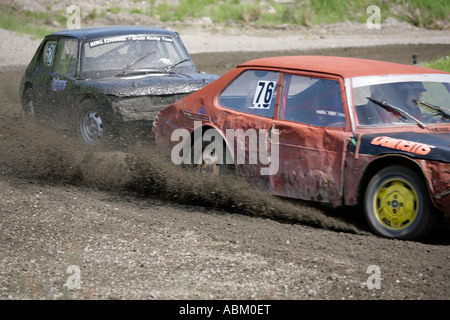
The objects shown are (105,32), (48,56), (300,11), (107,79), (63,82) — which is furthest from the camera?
(300,11)

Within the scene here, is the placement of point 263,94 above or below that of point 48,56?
above

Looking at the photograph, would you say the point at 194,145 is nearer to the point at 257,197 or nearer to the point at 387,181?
the point at 257,197

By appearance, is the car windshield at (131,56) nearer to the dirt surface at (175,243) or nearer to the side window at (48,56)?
the side window at (48,56)

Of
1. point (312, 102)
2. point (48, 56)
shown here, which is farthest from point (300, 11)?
point (312, 102)

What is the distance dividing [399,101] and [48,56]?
555 centimetres

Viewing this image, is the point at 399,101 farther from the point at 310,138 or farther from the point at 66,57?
the point at 66,57

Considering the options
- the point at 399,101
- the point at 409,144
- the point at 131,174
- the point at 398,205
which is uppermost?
the point at 399,101

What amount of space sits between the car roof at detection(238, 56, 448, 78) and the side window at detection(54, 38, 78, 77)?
127 inches

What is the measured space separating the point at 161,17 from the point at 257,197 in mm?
19757

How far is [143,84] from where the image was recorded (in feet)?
26.2

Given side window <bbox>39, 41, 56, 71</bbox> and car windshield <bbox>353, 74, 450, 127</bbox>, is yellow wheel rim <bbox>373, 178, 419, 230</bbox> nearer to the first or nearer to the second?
car windshield <bbox>353, 74, 450, 127</bbox>

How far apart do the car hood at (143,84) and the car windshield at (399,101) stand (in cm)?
306

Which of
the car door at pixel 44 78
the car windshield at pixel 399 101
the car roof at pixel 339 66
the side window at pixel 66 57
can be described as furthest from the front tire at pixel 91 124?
the car windshield at pixel 399 101

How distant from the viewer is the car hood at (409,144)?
4902 mm
